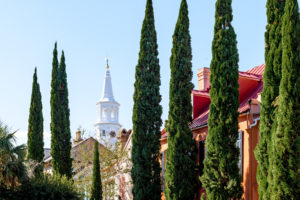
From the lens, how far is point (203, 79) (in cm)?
2770

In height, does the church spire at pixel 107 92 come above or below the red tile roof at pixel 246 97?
above

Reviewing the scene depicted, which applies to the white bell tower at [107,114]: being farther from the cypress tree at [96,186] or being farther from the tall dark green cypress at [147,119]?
the tall dark green cypress at [147,119]

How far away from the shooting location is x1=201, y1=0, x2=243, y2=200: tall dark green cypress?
1722 cm

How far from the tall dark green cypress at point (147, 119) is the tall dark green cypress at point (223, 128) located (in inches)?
210

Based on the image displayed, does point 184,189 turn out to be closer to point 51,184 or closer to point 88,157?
point 51,184

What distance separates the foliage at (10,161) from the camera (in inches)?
834

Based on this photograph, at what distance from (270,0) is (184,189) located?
8.72m

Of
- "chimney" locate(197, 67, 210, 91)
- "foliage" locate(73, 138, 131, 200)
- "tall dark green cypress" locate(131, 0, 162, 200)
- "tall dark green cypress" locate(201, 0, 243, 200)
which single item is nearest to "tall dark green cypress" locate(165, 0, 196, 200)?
"tall dark green cypress" locate(131, 0, 162, 200)

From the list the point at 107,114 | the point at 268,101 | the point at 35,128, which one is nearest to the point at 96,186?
the point at 35,128

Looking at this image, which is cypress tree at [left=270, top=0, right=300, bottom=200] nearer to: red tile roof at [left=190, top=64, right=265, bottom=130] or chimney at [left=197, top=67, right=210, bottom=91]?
red tile roof at [left=190, top=64, right=265, bottom=130]

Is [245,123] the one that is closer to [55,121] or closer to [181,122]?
[181,122]

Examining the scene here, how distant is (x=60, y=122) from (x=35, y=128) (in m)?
1.73

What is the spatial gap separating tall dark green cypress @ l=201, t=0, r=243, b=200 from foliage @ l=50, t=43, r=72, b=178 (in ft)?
42.8

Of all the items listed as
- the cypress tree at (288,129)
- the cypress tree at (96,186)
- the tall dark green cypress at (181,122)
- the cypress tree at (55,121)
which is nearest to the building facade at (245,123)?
the tall dark green cypress at (181,122)
